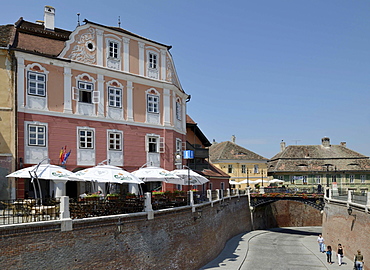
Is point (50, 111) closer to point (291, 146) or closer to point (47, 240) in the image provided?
point (47, 240)

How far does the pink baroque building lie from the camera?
2408 centimetres

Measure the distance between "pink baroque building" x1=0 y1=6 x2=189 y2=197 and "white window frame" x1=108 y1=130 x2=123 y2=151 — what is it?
0.21 feet

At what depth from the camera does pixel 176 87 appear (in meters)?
31.4

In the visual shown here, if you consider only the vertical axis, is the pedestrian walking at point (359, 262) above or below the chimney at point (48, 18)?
below

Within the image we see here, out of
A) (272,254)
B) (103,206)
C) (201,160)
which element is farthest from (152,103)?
(272,254)

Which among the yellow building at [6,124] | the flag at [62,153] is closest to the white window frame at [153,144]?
the flag at [62,153]

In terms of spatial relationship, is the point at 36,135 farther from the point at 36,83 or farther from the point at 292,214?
the point at 292,214

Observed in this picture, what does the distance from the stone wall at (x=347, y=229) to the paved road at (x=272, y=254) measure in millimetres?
1273

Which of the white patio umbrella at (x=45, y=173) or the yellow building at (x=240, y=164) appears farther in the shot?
the yellow building at (x=240, y=164)

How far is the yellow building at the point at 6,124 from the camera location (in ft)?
74.2

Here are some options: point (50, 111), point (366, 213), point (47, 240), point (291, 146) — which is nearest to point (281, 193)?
point (366, 213)

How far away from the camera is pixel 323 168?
66562mm

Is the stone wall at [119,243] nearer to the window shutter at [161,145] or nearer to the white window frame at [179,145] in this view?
the window shutter at [161,145]

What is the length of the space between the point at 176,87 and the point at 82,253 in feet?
59.2
